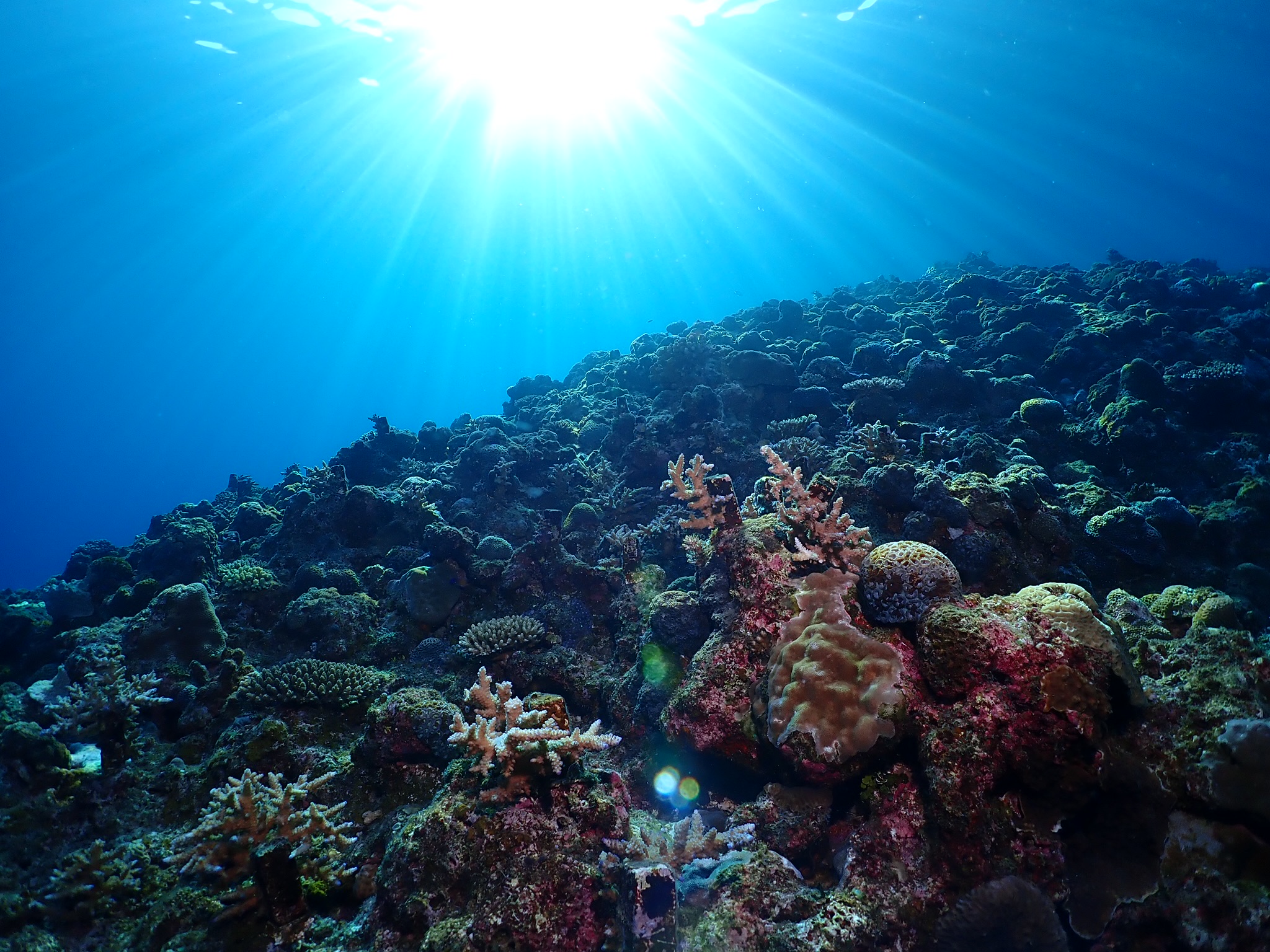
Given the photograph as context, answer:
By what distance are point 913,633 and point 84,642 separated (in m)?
12.4

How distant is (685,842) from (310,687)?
503 centimetres

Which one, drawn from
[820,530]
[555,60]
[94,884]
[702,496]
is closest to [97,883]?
[94,884]

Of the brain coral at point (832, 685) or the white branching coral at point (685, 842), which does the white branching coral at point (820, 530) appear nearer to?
the brain coral at point (832, 685)

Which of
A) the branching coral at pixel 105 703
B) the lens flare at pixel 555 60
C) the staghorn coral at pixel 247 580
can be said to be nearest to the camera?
the branching coral at pixel 105 703

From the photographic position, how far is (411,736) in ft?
17.0

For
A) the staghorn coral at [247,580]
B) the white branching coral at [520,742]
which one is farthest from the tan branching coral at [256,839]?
the staghorn coral at [247,580]

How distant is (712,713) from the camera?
15.9 feet

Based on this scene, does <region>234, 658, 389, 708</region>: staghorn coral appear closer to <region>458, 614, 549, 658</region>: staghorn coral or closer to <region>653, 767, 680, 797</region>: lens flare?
<region>458, 614, 549, 658</region>: staghorn coral

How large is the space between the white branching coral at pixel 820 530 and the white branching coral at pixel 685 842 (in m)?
2.57

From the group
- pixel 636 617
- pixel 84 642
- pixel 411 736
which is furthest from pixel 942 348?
pixel 84 642

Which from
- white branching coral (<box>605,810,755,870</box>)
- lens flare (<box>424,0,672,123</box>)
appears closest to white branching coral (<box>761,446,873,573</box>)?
white branching coral (<box>605,810,755,870</box>)

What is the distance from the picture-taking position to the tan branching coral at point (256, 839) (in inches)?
160

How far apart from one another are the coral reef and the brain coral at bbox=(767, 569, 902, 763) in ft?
0.10

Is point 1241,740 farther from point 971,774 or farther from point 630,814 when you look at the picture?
point 630,814
